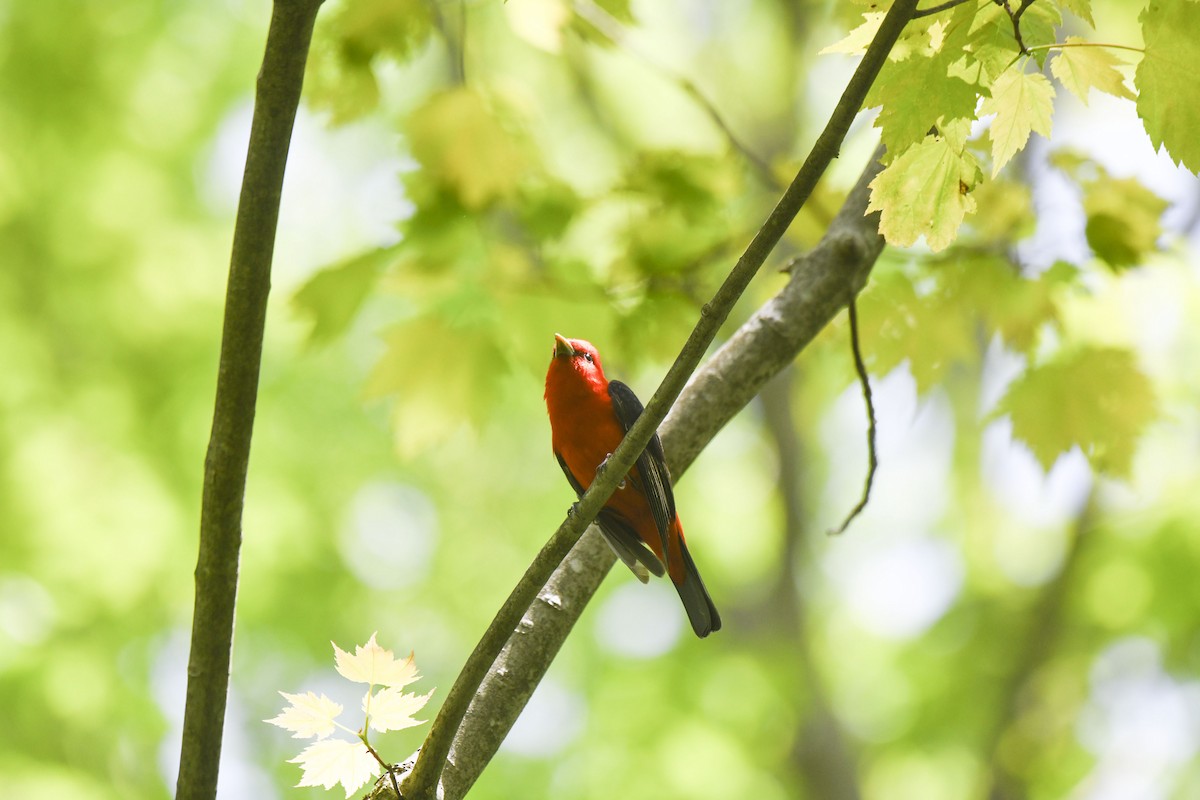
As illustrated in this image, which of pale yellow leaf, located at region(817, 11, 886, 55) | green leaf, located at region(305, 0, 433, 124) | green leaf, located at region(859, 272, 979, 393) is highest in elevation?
green leaf, located at region(305, 0, 433, 124)

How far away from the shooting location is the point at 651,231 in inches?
117

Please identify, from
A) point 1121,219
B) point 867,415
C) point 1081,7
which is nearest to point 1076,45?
point 1081,7

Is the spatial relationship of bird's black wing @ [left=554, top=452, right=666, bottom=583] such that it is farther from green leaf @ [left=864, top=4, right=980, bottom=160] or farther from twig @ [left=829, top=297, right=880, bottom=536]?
green leaf @ [left=864, top=4, right=980, bottom=160]

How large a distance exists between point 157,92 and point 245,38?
0.66 m

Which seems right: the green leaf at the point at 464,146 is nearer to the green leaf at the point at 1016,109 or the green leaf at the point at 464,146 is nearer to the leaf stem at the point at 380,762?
the green leaf at the point at 1016,109

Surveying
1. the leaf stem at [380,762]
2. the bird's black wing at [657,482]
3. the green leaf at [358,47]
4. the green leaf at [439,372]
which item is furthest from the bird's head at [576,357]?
the leaf stem at [380,762]

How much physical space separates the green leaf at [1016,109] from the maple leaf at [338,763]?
1.40 meters

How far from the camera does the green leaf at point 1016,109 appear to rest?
151 cm

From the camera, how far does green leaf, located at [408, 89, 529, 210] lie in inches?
107

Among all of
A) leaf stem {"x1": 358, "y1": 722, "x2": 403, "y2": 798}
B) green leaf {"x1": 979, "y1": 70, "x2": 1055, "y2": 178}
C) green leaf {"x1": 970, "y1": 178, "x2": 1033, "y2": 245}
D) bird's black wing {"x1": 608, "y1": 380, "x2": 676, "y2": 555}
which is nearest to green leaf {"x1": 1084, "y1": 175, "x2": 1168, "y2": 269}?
green leaf {"x1": 970, "y1": 178, "x2": 1033, "y2": 245}

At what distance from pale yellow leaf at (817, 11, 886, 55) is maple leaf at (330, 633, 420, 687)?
120cm

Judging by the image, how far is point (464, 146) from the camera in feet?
8.93

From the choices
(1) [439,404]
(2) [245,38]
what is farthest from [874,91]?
(2) [245,38]

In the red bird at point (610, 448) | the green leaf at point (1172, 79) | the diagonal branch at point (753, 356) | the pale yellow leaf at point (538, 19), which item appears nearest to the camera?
the green leaf at point (1172, 79)
